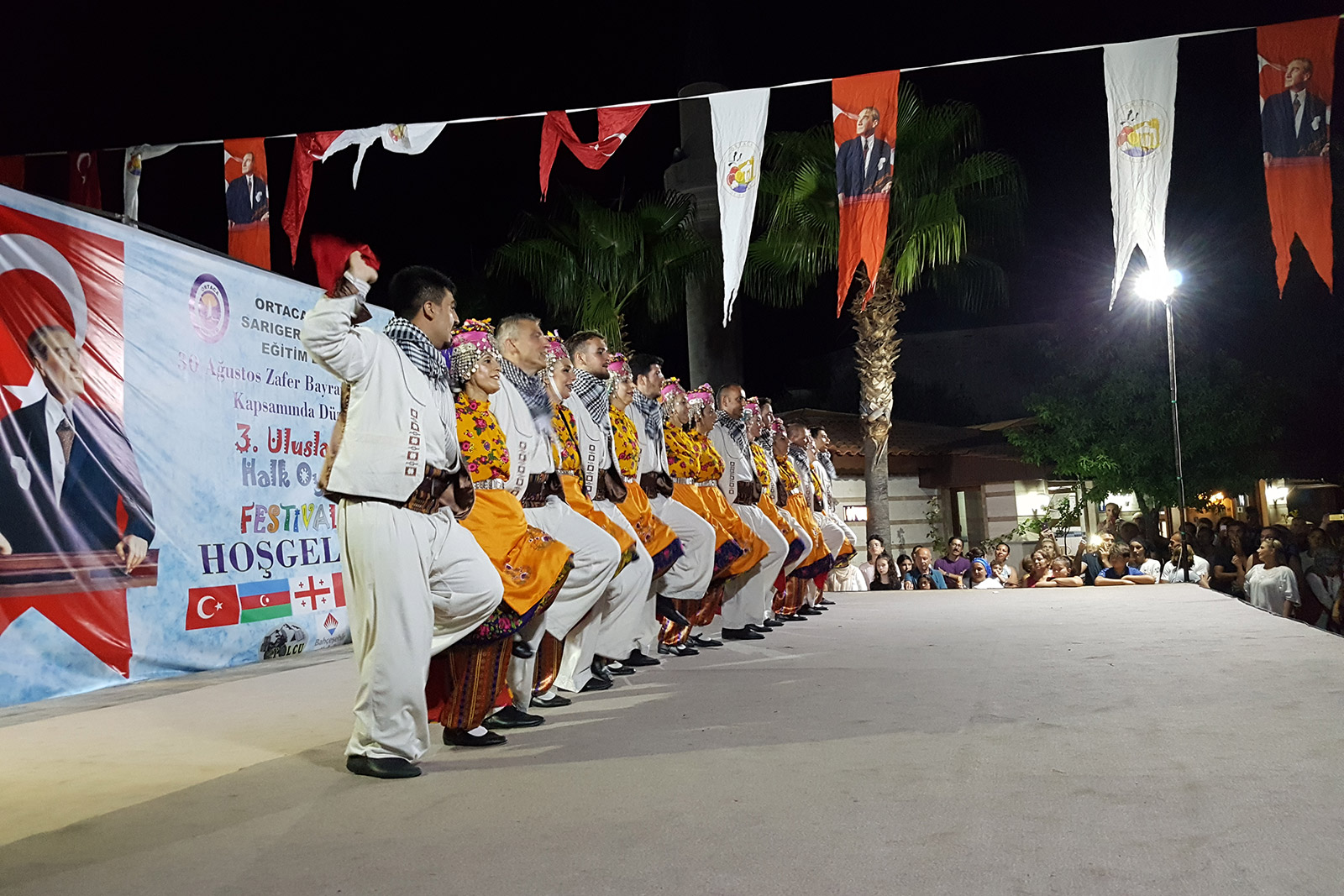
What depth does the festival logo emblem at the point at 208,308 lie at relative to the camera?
676 centimetres

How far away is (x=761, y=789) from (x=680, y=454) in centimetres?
429

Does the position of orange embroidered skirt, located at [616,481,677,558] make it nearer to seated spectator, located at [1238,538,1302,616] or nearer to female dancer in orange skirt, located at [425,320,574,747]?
female dancer in orange skirt, located at [425,320,574,747]

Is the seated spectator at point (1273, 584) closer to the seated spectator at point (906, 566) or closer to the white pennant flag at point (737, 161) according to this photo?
the seated spectator at point (906, 566)

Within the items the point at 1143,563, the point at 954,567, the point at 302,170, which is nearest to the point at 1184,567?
the point at 1143,563

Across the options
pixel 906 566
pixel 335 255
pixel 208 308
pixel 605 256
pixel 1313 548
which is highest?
pixel 605 256

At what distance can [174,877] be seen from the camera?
229 centimetres

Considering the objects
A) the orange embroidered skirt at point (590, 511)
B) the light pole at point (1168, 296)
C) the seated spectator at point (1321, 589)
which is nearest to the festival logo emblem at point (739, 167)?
the light pole at point (1168, 296)

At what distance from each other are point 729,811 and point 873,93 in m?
7.33

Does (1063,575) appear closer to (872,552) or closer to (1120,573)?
(1120,573)

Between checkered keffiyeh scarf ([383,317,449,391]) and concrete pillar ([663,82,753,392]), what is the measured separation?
9500 millimetres

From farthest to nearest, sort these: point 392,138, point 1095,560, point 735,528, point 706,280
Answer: point 706,280 → point 1095,560 → point 392,138 → point 735,528

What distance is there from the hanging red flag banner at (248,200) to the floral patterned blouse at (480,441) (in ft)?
17.2

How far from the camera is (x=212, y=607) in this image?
6.53 meters

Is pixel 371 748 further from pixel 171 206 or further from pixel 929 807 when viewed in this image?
pixel 171 206
